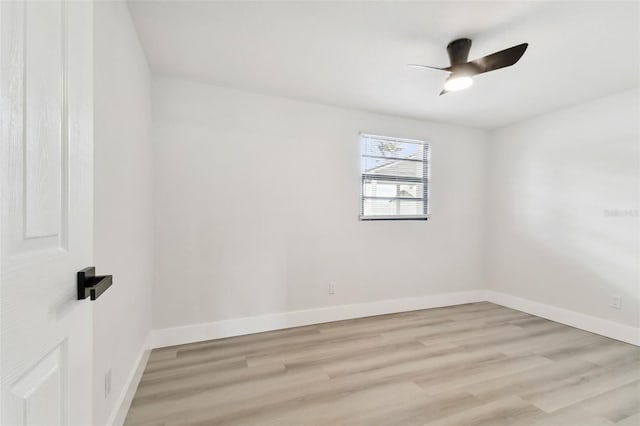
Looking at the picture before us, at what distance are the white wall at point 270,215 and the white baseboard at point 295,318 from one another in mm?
70

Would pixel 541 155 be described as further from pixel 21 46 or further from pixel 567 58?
pixel 21 46

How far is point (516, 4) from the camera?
1753 millimetres

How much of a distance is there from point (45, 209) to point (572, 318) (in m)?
4.58

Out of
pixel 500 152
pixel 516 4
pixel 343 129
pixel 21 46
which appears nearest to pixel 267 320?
pixel 343 129

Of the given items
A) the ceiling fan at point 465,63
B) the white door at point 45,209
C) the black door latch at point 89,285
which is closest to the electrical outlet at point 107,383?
the white door at point 45,209

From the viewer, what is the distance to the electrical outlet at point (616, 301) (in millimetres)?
2938

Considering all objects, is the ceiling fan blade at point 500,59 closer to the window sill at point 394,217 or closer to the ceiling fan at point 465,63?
the ceiling fan at point 465,63

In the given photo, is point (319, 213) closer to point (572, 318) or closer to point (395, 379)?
point (395, 379)

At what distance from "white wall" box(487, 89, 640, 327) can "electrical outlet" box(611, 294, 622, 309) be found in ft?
0.11

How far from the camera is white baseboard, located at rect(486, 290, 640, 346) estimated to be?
2877 millimetres

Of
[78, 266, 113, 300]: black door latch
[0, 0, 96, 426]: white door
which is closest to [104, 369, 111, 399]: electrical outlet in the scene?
[0, 0, 96, 426]: white door

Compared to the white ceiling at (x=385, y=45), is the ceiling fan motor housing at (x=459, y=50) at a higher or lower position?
lower

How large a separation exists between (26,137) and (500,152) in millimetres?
4845

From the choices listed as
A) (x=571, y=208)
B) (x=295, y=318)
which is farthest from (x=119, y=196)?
(x=571, y=208)
